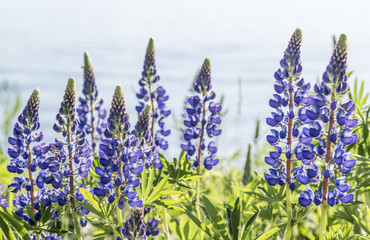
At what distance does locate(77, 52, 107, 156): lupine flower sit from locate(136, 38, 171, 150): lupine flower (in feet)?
1.26

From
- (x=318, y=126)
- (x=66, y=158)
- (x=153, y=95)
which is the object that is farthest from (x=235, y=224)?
(x=153, y=95)

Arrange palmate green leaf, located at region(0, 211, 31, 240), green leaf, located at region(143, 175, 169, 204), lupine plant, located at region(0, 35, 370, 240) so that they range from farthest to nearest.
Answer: green leaf, located at region(143, 175, 169, 204)
lupine plant, located at region(0, 35, 370, 240)
palmate green leaf, located at region(0, 211, 31, 240)

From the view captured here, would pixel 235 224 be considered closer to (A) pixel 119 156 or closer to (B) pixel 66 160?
(A) pixel 119 156

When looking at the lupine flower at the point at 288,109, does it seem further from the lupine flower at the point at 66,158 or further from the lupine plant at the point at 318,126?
the lupine flower at the point at 66,158

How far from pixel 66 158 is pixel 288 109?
1.10 meters

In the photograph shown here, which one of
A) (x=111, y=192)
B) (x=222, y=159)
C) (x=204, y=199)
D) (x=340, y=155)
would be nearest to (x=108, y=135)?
(x=111, y=192)

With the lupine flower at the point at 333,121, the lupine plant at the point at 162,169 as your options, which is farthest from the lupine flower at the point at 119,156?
the lupine flower at the point at 333,121

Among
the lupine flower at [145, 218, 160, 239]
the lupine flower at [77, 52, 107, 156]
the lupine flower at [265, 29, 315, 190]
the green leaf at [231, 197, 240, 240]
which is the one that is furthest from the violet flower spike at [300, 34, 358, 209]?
the lupine flower at [77, 52, 107, 156]

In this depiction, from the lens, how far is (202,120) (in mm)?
3506

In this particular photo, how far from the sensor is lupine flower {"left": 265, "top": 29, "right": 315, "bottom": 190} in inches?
101

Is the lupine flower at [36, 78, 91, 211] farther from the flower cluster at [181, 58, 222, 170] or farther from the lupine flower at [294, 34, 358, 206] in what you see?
the lupine flower at [294, 34, 358, 206]

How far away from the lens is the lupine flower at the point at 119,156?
2527 millimetres

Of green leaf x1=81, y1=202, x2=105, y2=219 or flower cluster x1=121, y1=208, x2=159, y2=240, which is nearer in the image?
flower cluster x1=121, y1=208, x2=159, y2=240

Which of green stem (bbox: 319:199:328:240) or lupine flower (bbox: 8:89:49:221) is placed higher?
lupine flower (bbox: 8:89:49:221)
